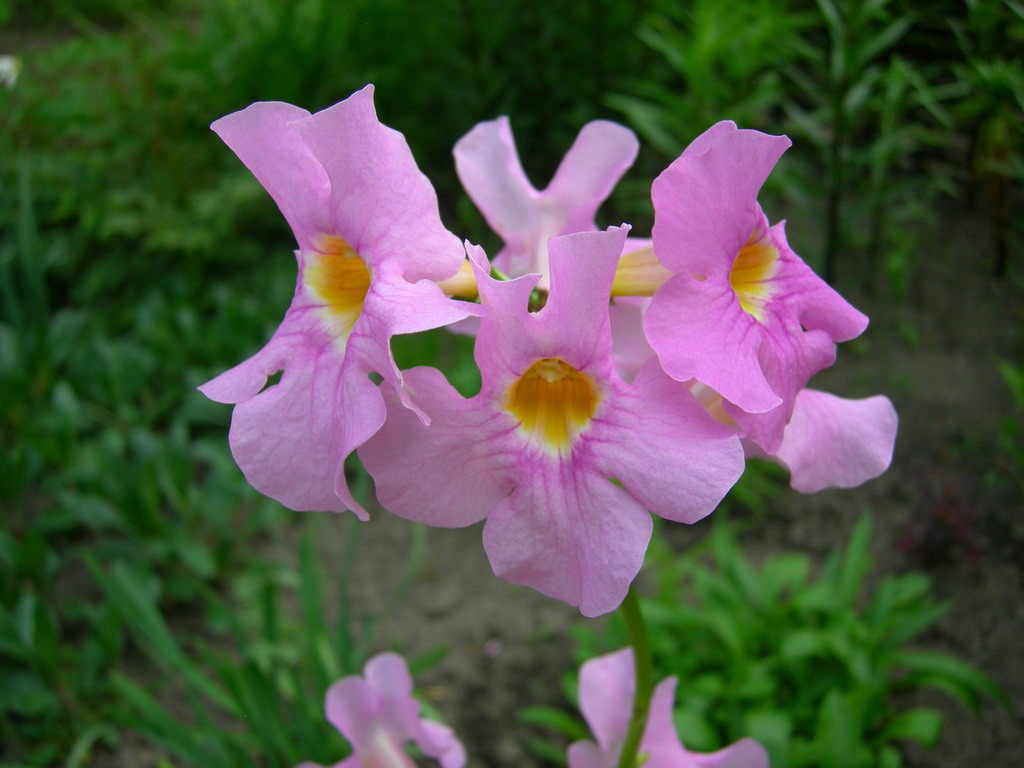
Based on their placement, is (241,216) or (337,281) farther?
(241,216)

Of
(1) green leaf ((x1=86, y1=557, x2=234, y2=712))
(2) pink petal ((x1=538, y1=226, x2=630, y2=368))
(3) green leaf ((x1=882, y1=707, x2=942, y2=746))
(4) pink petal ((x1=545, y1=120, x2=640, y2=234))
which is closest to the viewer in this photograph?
(2) pink petal ((x1=538, y1=226, x2=630, y2=368))

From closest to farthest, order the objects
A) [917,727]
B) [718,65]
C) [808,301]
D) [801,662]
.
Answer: [808,301] → [917,727] → [801,662] → [718,65]

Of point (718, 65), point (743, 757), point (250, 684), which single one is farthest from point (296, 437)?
point (718, 65)

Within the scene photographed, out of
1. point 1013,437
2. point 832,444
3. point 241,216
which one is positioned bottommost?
point 241,216

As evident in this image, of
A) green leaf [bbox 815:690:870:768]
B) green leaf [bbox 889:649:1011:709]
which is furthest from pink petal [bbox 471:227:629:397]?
green leaf [bbox 889:649:1011:709]

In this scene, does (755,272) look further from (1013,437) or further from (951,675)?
(1013,437)

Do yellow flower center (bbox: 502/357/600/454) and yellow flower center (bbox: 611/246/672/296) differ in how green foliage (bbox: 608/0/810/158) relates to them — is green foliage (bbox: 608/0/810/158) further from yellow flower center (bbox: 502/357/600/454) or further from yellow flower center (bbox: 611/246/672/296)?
yellow flower center (bbox: 502/357/600/454)
